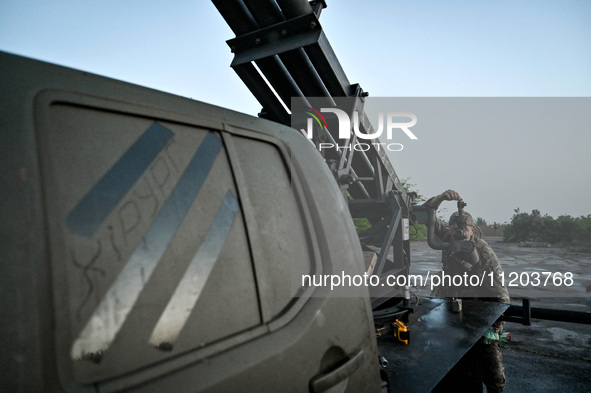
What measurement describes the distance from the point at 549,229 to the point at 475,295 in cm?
1768

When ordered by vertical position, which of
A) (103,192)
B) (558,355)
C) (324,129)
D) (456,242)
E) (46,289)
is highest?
(324,129)

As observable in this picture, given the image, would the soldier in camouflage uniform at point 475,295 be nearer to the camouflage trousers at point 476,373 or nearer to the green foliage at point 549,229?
the camouflage trousers at point 476,373

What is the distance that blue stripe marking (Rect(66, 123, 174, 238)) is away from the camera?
0.69 metres

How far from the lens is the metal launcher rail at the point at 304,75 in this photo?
134 inches

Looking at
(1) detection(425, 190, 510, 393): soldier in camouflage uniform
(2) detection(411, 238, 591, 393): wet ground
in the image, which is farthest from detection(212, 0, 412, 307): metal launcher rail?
(2) detection(411, 238, 591, 393): wet ground

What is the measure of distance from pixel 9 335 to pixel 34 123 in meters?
0.42

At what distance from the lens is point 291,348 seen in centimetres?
94

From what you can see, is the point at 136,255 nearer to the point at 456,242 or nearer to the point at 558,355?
the point at 456,242

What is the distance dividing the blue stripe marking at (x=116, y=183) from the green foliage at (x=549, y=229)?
22.0 meters

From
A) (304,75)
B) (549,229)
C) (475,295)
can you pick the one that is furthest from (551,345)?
(549,229)

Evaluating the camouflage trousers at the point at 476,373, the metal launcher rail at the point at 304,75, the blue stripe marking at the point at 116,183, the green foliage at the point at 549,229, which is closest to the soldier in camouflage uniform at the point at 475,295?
the camouflage trousers at the point at 476,373

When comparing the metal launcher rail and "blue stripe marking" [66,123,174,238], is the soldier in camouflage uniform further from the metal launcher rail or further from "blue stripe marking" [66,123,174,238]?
"blue stripe marking" [66,123,174,238]

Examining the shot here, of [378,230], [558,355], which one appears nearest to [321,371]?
[378,230]

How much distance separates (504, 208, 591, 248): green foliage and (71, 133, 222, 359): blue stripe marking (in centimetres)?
2192
